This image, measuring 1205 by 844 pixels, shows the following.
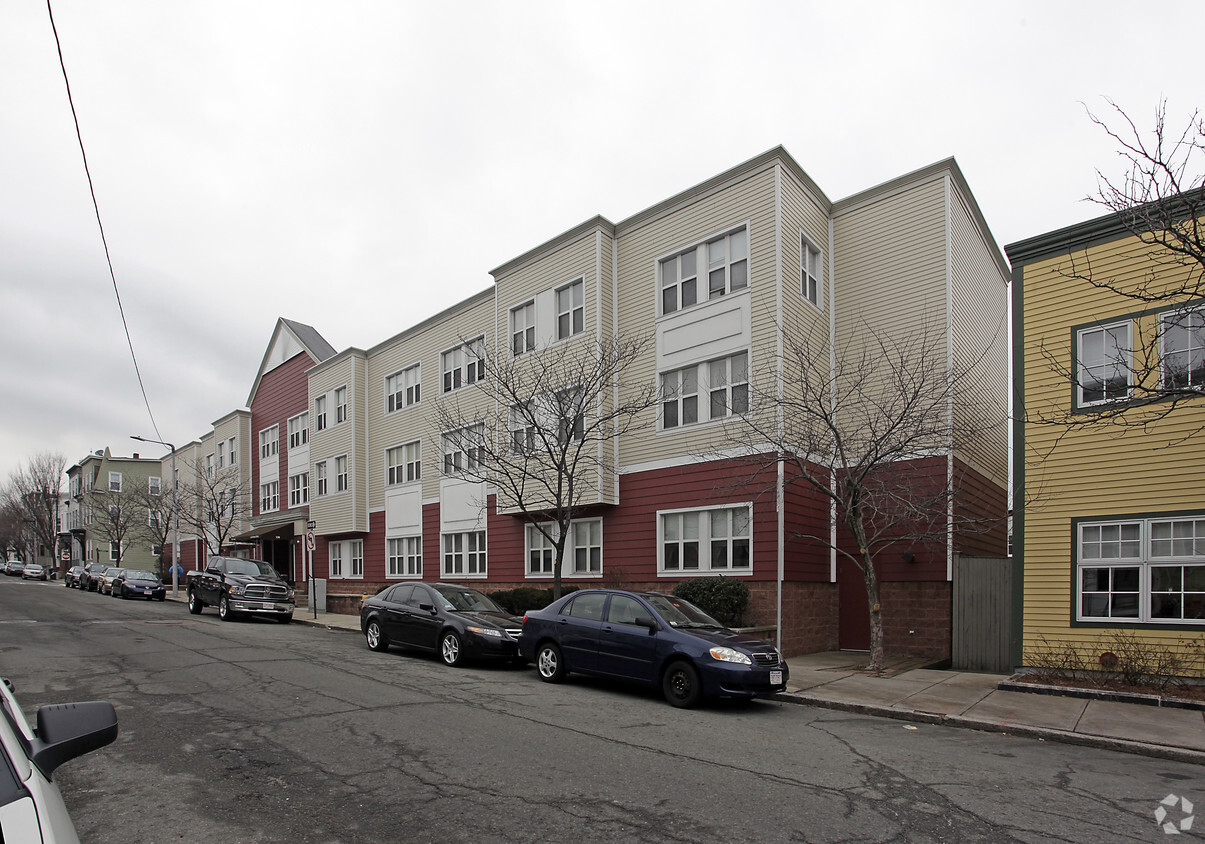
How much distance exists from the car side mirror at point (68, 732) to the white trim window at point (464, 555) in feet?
72.4

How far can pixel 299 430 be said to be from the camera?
37.2m

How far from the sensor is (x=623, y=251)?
21125mm

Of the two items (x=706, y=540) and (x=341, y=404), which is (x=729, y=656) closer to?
(x=706, y=540)

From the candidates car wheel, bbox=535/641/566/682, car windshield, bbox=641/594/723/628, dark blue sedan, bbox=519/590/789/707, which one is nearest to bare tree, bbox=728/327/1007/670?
car windshield, bbox=641/594/723/628

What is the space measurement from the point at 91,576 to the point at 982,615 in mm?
41368

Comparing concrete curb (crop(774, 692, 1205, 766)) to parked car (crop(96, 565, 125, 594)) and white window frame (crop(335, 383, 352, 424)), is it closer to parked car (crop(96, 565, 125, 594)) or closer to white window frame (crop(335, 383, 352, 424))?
white window frame (crop(335, 383, 352, 424))

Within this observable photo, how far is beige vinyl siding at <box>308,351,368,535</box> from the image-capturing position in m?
31.2

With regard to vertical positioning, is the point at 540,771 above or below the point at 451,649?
above

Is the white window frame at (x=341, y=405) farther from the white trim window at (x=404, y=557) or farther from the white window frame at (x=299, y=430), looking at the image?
the white trim window at (x=404, y=557)

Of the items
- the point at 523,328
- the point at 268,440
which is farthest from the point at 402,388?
the point at 268,440

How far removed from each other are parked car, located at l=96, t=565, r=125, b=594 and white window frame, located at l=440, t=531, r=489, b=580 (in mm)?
19006

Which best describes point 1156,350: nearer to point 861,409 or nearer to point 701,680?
point 861,409

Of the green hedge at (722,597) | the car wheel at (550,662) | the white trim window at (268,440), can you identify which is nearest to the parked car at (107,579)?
the white trim window at (268,440)

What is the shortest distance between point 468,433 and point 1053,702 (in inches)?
643
